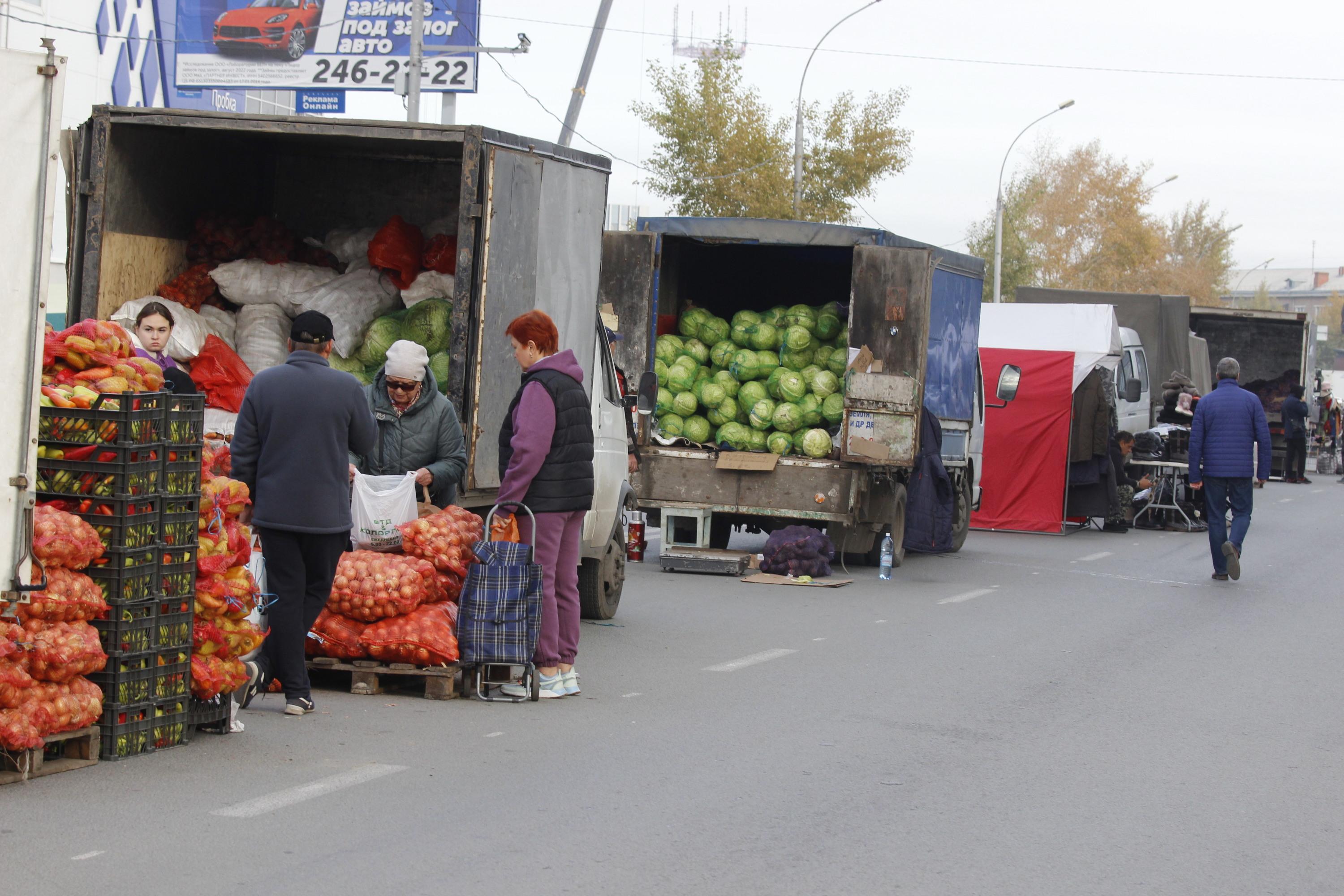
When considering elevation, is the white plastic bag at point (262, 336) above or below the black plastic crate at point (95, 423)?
above

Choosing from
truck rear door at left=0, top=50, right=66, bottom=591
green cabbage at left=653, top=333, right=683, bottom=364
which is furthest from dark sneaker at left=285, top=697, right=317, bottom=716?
green cabbage at left=653, top=333, right=683, bottom=364

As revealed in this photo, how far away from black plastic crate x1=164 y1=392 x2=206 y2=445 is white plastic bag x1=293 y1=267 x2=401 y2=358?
3590 millimetres

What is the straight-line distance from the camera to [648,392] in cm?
1159

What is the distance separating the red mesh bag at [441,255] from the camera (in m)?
10.1

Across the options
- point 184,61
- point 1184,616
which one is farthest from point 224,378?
point 184,61

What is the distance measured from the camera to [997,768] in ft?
22.1

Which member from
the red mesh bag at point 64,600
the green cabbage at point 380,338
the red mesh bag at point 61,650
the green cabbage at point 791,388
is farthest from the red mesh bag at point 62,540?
the green cabbage at point 791,388

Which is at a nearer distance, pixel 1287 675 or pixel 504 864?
pixel 504 864

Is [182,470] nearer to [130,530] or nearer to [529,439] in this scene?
[130,530]

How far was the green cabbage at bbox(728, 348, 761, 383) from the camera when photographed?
14867 millimetres

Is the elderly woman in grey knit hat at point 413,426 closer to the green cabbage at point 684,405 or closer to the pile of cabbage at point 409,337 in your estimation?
the pile of cabbage at point 409,337

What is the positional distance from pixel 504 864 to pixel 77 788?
1709 mm

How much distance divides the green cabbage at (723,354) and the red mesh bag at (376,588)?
25.0 feet

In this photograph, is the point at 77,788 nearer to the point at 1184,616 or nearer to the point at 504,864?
the point at 504,864
